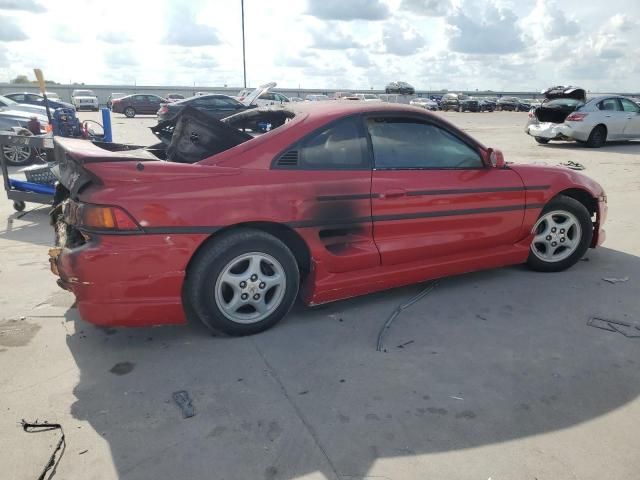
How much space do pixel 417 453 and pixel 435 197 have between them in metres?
2.02

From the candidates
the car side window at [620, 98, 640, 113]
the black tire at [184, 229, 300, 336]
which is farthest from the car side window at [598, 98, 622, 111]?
the black tire at [184, 229, 300, 336]

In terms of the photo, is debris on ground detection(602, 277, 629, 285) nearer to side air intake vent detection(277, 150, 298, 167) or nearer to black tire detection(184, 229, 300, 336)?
black tire detection(184, 229, 300, 336)

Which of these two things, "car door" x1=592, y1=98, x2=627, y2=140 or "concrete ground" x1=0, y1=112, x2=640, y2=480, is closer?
"concrete ground" x1=0, y1=112, x2=640, y2=480

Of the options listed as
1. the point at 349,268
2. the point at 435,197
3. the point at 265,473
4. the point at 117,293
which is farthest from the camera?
the point at 435,197

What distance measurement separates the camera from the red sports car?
2.97 m

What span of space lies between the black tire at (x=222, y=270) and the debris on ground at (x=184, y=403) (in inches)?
23.4

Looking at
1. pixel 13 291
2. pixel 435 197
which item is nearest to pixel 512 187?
pixel 435 197

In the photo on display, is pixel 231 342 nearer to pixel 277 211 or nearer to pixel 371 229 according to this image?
pixel 277 211

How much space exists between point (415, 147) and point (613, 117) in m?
13.1

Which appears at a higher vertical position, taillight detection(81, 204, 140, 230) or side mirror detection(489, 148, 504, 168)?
side mirror detection(489, 148, 504, 168)

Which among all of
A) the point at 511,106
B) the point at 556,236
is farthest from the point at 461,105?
the point at 556,236

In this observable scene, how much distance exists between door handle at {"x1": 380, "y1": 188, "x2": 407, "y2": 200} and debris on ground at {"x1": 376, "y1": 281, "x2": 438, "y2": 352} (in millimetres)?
861

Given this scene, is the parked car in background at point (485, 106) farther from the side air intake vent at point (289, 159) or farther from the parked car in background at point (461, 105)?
the side air intake vent at point (289, 159)

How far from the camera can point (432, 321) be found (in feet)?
11.9
